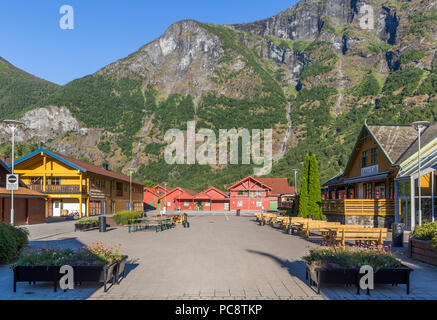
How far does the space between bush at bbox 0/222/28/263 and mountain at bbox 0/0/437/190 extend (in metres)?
95.6

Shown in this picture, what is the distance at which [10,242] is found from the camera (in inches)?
437

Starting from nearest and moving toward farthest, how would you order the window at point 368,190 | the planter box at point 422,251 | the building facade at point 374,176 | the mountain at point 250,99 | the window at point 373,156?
1. the planter box at point 422,251
2. the building facade at point 374,176
3. the window at point 373,156
4. the window at point 368,190
5. the mountain at point 250,99

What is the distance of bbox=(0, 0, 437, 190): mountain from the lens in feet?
413

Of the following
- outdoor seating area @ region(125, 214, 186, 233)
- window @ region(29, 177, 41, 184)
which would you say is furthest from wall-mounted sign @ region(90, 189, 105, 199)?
outdoor seating area @ region(125, 214, 186, 233)

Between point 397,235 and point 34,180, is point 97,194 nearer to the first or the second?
point 34,180

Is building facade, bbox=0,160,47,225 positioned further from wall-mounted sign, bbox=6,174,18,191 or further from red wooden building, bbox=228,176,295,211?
red wooden building, bbox=228,176,295,211

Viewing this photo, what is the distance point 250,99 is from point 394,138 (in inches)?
5388

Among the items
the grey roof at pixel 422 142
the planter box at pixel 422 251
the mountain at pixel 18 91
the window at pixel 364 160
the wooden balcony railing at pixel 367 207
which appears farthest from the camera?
the mountain at pixel 18 91

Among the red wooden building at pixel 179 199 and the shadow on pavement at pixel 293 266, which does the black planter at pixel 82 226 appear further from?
the red wooden building at pixel 179 199

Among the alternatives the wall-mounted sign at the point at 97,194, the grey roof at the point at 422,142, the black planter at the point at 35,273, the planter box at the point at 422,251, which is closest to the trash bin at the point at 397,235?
the planter box at the point at 422,251

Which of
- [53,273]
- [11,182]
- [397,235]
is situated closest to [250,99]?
[11,182]

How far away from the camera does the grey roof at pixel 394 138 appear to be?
92.2 feet

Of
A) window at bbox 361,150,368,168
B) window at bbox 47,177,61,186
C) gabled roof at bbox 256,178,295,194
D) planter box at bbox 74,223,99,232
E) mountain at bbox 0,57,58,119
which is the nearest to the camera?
planter box at bbox 74,223,99,232

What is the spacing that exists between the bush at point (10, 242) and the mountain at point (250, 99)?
314 feet
